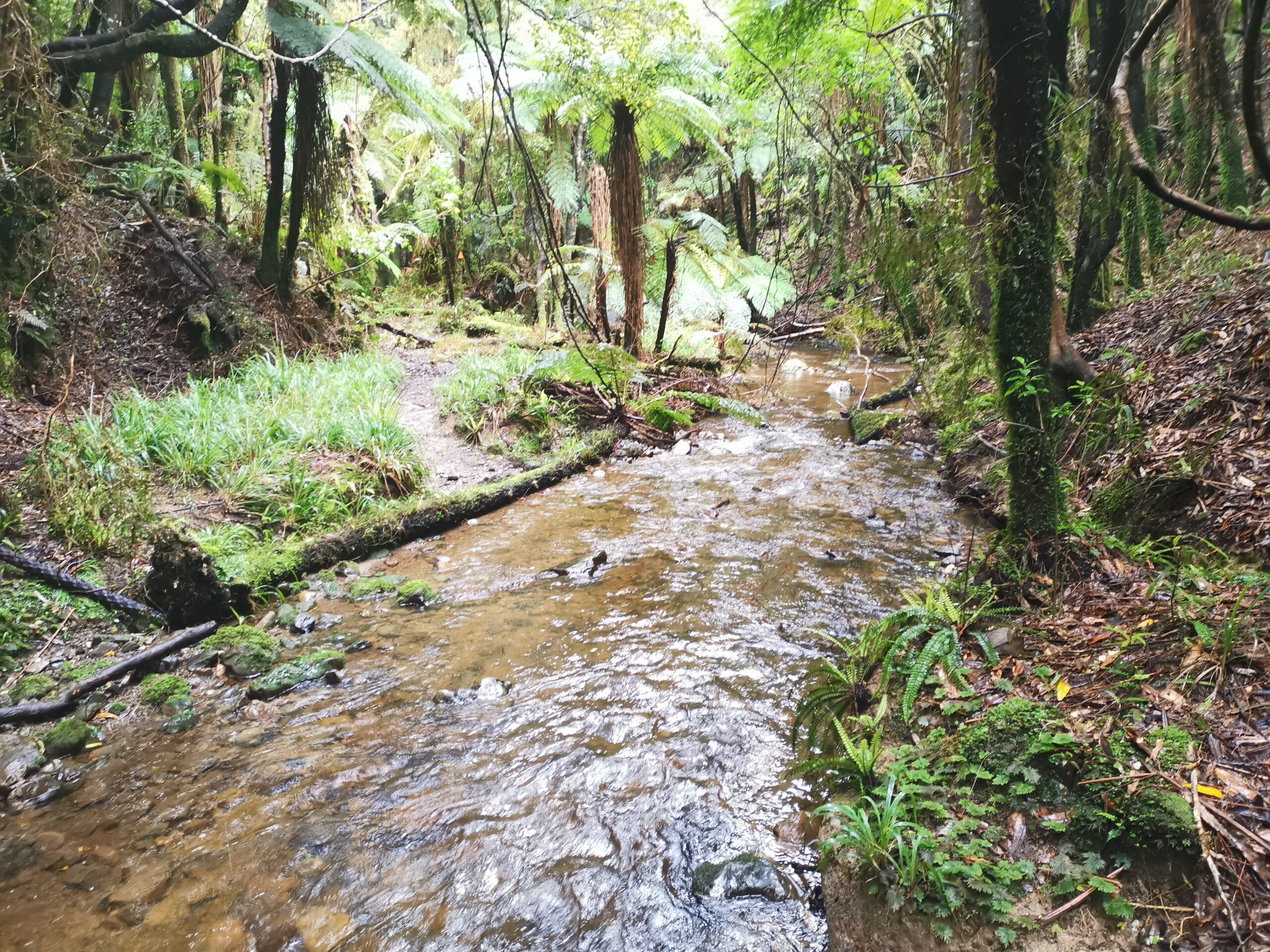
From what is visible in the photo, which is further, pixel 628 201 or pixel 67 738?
pixel 628 201

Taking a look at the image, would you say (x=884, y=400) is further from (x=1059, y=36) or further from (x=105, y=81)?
→ (x=105, y=81)

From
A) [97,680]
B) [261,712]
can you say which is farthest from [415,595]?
[97,680]

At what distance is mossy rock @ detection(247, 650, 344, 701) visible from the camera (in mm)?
2844

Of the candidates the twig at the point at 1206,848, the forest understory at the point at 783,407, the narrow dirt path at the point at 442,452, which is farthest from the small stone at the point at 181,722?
the twig at the point at 1206,848

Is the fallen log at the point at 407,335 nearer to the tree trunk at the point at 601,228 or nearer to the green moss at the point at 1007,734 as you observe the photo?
the tree trunk at the point at 601,228

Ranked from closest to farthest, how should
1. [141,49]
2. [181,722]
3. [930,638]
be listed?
1. [930,638]
2. [181,722]
3. [141,49]

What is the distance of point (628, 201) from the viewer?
7.29 meters

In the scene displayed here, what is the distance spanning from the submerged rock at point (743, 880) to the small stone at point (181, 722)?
218cm

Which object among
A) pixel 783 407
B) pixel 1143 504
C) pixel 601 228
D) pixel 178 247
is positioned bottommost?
pixel 1143 504

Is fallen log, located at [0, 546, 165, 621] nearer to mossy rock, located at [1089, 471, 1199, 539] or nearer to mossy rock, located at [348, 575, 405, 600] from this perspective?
mossy rock, located at [348, 575, 405, 600]

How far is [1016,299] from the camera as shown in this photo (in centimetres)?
234

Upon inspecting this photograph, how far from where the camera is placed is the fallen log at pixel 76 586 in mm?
3111

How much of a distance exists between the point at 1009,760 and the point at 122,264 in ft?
27.8

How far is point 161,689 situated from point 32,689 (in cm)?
49
